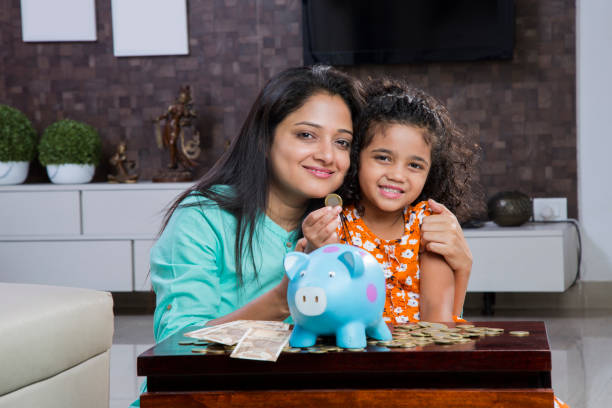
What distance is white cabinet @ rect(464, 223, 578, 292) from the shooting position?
368 centimetres

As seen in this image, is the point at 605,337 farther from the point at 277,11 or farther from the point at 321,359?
the point at 321,359

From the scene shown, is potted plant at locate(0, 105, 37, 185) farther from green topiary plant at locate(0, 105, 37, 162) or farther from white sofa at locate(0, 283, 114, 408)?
white sofa at locate(0, 283, 114, 408)

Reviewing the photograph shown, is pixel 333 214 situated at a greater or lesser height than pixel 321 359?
greater

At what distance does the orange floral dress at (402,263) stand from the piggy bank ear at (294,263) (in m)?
0.57

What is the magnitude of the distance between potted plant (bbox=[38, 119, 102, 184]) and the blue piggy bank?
138 inches

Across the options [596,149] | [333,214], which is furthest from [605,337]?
[333,214]

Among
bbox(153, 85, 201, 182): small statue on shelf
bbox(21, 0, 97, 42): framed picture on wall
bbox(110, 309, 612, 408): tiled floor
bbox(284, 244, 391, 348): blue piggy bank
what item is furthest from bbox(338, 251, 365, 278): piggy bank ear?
bbox(21, 0, 97, 42): framed picture on wall

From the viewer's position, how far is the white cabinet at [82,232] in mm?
4023

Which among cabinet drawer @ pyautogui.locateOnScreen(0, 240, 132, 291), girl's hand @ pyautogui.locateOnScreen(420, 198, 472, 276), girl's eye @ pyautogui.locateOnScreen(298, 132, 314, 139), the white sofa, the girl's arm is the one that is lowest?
cabinet drawer @ pyautogui.locateOnScreen(0, 240, 132, 291)

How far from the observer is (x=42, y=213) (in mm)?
4074

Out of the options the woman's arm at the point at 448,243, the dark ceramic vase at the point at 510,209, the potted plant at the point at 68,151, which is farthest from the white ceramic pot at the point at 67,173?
the woman's arm at the point at 448,243

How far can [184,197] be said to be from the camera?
60.5 inches

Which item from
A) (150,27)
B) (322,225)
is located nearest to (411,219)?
(322,225)

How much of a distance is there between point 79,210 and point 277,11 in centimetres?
164
